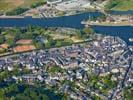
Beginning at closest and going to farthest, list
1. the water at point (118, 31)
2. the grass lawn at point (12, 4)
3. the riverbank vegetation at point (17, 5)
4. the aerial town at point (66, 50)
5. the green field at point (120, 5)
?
the aerial town at point (66, 50)
the water at point (118, 31)
the green field at point (120, 5)
the riverbank vegetation at point (17, 5)
the grass lawn at point (12, 4)

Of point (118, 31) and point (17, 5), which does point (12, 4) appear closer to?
point (17, 5)

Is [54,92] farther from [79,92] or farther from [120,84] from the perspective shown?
[120,84]

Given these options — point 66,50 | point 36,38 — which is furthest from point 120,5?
point 66,50

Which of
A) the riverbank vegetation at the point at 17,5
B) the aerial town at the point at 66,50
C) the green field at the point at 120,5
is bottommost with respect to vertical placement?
the aerial town at the point at 66,50

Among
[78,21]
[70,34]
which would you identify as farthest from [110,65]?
[78,21]

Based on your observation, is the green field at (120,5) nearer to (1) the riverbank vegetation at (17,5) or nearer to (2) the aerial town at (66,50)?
(2) the aerial town at (66,50)

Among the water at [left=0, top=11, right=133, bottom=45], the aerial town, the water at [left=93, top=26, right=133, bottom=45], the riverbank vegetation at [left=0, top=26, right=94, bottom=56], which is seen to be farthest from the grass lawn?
the water at [left=93, top=26, right=133, bottom=45]

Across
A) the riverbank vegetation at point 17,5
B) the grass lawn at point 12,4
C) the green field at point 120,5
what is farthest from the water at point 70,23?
the grass lawn at point 12,4

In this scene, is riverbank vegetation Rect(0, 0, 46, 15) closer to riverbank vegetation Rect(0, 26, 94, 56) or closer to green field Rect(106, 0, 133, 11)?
riverbank vegetation Rect(0, 26, 94, 56)
